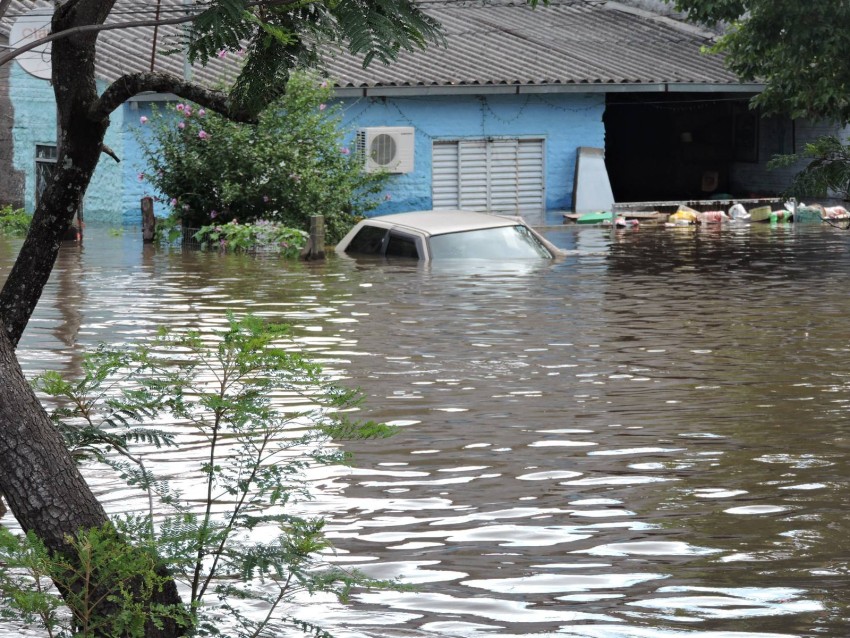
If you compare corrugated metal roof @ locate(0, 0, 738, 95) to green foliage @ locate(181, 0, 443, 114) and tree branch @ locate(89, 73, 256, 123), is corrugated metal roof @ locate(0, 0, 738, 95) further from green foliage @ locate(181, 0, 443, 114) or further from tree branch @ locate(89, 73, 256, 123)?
green foliage @ locate(181, 0, 443, 114)

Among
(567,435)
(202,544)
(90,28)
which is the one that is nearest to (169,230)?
(567,435)

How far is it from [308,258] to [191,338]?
628 inches

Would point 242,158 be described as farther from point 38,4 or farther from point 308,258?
point 38,4

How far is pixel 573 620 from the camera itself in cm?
561

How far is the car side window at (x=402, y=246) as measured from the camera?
1970 centimetres

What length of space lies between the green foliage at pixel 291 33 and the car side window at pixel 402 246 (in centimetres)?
1392

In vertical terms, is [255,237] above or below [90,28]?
below

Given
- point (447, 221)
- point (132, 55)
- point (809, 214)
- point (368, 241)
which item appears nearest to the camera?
point (447, 221)

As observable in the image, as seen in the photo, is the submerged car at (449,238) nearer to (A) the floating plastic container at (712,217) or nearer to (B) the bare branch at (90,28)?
(A) the floating plastic container at (712,217)

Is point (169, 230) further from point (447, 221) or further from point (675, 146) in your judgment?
point (675, 146)

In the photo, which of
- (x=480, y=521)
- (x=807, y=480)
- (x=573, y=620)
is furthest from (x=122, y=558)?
(x=807, y=480)

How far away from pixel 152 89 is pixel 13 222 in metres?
21.3

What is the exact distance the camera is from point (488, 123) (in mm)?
30969

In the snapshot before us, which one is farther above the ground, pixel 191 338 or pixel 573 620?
pixel 191 338
